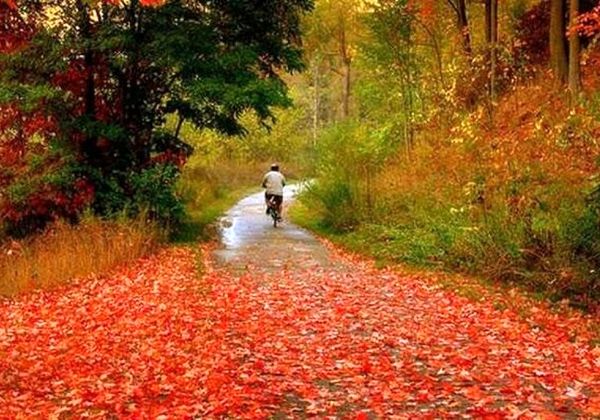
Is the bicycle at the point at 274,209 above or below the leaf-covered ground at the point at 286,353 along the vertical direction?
above

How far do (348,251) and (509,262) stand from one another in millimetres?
6600

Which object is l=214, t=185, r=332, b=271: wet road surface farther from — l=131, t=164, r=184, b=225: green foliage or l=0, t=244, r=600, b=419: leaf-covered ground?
l=0, t=244, r=600, b=419: leaf-covered ground

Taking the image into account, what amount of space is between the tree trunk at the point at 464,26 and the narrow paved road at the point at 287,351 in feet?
46.0

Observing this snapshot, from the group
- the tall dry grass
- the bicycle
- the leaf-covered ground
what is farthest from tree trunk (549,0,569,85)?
the tall dry grass

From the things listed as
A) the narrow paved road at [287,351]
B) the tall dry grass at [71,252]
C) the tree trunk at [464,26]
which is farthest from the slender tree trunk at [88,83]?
the tree trunk at [464,26]

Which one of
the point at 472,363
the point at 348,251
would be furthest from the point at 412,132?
the point at 472,363

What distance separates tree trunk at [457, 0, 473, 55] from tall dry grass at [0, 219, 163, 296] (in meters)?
13.2

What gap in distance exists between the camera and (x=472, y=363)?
823 cm

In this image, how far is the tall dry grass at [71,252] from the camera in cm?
1527

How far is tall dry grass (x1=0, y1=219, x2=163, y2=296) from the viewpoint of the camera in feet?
50.1

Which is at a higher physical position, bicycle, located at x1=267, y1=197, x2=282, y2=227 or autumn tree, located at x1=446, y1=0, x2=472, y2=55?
autumn tree, located at x1=446, y1=0, x2=472, y2=55

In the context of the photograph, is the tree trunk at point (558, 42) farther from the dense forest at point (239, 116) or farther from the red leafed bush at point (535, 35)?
the red leafed bush at point (535, 35)

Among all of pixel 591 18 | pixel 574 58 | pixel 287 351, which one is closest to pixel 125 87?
pixel 574 58

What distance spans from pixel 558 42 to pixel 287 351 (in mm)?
14139
